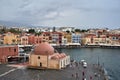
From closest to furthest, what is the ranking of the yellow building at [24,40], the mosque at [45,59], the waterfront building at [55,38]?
1. the mosque at [45,59]
2. the yellow building at [24,40]
3. the waterfront building at [55,38]

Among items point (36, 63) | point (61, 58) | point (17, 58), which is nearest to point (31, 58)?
point (36, 63)

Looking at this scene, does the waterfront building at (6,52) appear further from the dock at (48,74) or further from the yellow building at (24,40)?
the yellow building at (24,40)

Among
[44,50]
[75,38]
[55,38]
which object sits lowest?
[75,38]

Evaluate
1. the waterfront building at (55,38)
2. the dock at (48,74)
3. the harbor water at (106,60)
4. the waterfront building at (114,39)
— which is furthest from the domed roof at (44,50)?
the waterfront building at (114,39)

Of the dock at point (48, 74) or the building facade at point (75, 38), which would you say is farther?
the building facade at point (75, 38)

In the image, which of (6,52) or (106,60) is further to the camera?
(106,60)

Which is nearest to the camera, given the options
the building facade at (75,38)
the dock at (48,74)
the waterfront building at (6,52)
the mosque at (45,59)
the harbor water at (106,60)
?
the dock at (48,74)

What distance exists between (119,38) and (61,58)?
7716 centimetres

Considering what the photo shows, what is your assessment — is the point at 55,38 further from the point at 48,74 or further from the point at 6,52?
the point at 48,74

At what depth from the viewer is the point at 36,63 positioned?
43.4 m

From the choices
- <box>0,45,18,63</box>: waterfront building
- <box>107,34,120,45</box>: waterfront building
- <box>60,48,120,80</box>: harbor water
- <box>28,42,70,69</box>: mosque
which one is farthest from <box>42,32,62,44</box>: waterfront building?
<box>28,42,70,69</box>: mosque

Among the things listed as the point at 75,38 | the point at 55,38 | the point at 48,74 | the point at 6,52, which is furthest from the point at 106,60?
the point at 75,38

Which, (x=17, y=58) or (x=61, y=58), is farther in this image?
(x=17, y=58)

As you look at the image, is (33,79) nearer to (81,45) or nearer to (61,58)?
(61,58)
